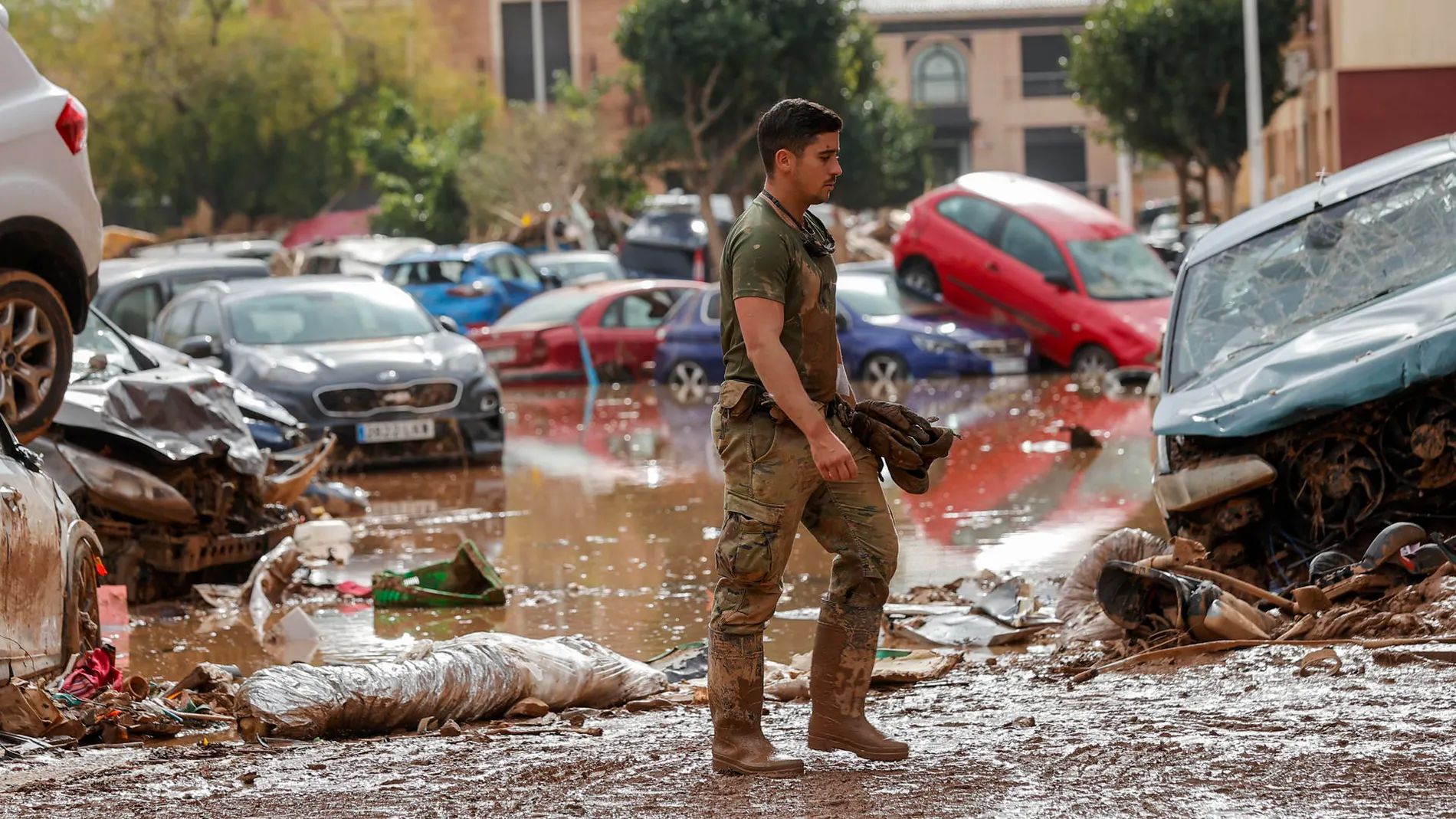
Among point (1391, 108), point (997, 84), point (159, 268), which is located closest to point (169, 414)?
point (159, 268)

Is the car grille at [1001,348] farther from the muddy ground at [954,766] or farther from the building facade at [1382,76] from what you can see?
the muddy ground at [954,766]

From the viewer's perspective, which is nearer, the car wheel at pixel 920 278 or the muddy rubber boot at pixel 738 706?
the muddy rubber boot at pixel 738 706

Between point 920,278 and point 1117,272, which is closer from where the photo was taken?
point 1117,272

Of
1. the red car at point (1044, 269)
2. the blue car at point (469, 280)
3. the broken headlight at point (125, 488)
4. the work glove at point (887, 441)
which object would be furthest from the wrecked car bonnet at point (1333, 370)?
the blue car at point (469, 280)

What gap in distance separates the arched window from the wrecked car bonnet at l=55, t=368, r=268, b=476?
64728 mm

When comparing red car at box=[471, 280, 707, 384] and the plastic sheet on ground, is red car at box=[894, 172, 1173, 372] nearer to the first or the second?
red car at box=[471, 280, 707, 384]

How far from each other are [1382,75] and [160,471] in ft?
94.8

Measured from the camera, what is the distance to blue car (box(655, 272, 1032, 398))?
2209 cm

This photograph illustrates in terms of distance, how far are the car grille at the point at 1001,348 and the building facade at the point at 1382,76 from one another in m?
12.5

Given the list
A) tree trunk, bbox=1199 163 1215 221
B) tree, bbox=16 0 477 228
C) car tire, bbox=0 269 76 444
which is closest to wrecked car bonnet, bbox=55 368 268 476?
car tire, bbox=0 269 76 444

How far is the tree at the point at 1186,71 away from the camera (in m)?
40.4

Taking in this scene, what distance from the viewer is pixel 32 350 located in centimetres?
906

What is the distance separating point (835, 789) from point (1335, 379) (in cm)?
333

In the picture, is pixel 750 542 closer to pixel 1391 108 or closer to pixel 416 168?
pixel 1391 108
